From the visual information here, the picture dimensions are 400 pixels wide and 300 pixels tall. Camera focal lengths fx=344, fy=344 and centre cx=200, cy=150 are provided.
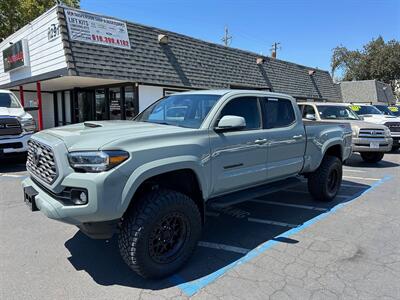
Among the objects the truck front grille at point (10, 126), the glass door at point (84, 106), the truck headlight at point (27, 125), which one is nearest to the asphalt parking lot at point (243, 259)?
the truck front grille at point (10, 126)

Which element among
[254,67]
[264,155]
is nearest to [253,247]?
[264,155]

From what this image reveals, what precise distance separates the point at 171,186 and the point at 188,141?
22.0 inches

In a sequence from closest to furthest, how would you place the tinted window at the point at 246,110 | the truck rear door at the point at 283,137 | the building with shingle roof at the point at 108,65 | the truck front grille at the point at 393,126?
the tinted window at the point at 246,110 < the truck rear door at the point at 283,137 < the building with shingle roof at the point at 108,65 < the truck front grille at the point at 393,126

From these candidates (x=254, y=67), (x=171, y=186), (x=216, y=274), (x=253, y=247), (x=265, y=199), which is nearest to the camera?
(x=216, y=274)

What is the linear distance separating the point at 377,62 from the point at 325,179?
2265 inches

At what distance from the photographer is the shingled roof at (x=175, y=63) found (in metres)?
11.5

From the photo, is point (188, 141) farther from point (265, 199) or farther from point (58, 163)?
point (265, 199)

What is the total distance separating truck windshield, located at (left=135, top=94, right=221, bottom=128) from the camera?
A: 4.17m

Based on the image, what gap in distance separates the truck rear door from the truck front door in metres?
0.16

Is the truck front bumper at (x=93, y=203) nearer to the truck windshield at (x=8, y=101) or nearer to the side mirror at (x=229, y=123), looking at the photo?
the side mirror at (x=229, y=123)

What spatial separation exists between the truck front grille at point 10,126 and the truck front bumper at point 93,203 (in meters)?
6.42

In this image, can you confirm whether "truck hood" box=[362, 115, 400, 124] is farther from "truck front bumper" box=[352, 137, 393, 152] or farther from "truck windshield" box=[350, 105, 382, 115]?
"truck front bumper" box=[352, 137, 393, 152]

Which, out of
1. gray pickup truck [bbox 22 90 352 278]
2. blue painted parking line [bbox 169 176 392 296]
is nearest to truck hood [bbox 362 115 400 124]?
blue painted parking line [bbox 169 176 392 296]

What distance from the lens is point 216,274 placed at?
11.7ft
